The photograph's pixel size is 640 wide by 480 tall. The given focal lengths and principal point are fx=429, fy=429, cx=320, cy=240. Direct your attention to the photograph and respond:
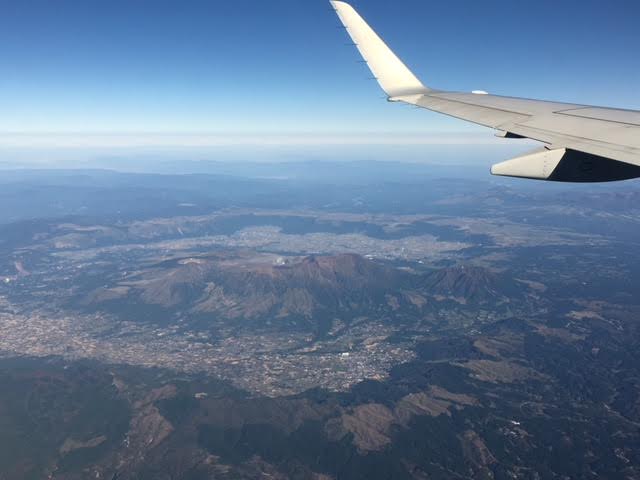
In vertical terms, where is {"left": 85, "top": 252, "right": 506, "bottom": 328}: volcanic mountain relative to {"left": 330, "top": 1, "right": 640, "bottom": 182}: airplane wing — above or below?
below

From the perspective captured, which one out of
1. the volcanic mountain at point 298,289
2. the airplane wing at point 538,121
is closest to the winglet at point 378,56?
the airplane wing at point 538,121

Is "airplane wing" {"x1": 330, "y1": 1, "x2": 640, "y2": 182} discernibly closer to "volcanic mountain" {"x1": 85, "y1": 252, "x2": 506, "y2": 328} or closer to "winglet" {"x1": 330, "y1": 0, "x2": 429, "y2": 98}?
"winglet" {"x1": 330, "y1": 0, "x2": 429, "y2": 98}

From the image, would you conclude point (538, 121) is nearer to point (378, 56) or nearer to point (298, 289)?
point (378, 56)

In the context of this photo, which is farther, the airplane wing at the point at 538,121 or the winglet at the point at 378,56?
the winglet at the point at 378,56

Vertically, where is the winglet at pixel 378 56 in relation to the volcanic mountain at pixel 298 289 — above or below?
above

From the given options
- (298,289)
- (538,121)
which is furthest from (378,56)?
(298,289)

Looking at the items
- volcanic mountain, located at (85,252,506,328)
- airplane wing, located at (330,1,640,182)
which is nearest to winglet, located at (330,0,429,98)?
airplane wing, located at (330,1,640,182)

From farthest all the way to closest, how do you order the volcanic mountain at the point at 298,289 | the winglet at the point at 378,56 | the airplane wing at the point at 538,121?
the volcanic mountain at the point at 298,289 → the winglet at the point at 378,56 → the airplane wing at the point at 538,121

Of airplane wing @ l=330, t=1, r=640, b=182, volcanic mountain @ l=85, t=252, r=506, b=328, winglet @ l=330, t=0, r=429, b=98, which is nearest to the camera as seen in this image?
airplane wing @ l=330, t=1, r=640, b=182

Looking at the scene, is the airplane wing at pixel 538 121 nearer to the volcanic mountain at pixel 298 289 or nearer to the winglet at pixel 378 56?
the winglet at pixel 378 56
